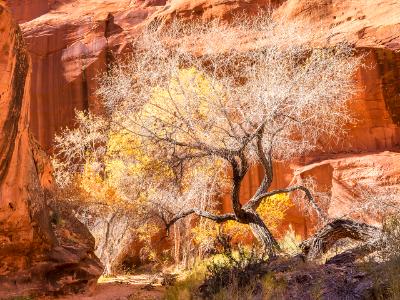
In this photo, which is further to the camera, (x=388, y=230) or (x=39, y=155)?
(x=39, y=155)

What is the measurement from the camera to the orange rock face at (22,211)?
7.48 meters

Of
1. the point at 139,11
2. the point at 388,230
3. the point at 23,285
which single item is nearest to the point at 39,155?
the point at 23,285

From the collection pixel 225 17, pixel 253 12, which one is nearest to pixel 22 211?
pixel 225 17

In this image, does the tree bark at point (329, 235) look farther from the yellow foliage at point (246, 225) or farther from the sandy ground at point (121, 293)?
the yellow foliage at point (246, 225)

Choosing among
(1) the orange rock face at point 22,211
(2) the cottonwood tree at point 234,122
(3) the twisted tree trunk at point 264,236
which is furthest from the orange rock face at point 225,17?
(1) the orange rock face at point 22,211

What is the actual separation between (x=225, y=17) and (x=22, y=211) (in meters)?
16.3

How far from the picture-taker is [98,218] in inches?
567

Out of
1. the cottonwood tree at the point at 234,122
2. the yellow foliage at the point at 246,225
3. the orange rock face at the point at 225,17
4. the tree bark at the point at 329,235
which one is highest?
the orange rock face at the point at 225,17

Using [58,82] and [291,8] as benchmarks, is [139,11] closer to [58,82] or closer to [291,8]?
[58,82]

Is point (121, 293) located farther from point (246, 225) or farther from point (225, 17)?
point (225, 17)

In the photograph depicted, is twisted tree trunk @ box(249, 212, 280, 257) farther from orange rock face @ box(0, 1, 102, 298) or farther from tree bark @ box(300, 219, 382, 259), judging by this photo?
orange rock face @ box(0, 1, 102, 298)

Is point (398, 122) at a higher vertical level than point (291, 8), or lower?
lower

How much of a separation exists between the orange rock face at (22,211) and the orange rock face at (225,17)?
10659mm

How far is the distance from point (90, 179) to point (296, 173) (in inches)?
290
